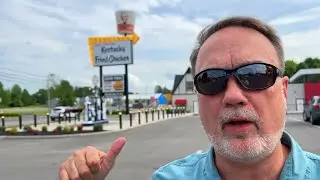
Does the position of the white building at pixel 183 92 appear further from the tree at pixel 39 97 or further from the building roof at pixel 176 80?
the tree at pixel 39 97

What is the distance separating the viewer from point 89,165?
1.66 metres

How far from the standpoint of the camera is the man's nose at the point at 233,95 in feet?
5.96

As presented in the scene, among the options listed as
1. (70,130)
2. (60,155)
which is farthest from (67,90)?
(60,155)

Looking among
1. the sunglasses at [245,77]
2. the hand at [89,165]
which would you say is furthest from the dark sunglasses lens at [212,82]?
the hand at [89,165]

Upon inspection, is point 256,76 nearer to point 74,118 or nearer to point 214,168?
point 214,168

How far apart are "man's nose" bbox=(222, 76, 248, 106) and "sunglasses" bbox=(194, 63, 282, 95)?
2 centimetres

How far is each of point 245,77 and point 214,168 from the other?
1.40 ft

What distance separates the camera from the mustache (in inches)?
70.7

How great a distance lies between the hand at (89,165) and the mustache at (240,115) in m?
0.44

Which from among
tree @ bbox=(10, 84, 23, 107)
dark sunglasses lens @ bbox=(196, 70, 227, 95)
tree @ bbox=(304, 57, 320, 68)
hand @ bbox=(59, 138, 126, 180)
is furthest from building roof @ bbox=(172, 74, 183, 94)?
hand @ bbox=(59, 138, 126, 180)

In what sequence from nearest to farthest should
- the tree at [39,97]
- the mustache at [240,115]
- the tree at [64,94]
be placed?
the mustache at [240,115], the tree at [64,94], the tree at [39,97]

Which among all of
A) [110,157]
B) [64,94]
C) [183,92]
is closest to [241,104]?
[110,157]

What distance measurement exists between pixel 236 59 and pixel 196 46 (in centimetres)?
27

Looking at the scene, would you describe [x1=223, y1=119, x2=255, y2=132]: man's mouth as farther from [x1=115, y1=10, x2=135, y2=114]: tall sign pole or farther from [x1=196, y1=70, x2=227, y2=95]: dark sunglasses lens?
[x1=115, y1=10, x2=135, y2=114]: tall sign pole
